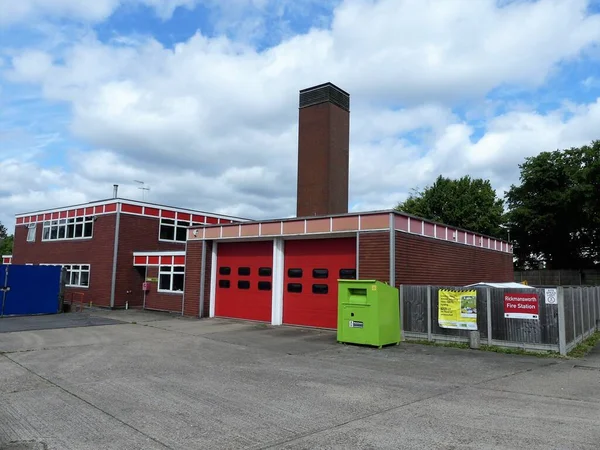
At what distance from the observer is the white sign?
38.8 feet

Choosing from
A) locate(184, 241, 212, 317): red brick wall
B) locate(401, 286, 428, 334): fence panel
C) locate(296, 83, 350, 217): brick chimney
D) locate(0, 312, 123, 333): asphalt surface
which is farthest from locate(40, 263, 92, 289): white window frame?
locate(401, 286, 428, 334): fence panel

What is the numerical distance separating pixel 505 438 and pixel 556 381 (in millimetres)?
4042

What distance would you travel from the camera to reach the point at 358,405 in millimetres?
6918

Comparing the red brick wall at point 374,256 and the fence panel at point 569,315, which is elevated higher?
the red brick wall at point 374,256

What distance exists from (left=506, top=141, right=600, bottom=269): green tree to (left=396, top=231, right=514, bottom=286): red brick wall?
2906 centimetres

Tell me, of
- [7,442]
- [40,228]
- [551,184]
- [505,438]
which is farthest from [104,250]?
[551,184]

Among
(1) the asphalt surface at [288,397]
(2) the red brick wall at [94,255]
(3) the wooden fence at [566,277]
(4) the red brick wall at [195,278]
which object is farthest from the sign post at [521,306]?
(3) the wooden fence at [566,277]

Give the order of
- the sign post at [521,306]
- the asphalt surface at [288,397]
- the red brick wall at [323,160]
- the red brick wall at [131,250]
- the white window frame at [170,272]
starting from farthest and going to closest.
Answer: the red brick wall at [131,250] → the white window frame at [170,272] → the red brick wall at [323,160] → the sign post at [521,306] → the asphalt surface at [288,397]

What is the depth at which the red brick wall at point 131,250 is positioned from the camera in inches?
1040

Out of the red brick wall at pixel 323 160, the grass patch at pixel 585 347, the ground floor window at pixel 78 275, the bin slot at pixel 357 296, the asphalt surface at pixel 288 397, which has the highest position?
the red brick wall at pixel 323 160

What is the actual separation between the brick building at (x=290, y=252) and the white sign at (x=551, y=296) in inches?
164

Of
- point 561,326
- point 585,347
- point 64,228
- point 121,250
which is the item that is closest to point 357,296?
point 561,326

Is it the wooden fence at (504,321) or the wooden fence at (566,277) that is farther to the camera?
the wooden fence at (566,277)

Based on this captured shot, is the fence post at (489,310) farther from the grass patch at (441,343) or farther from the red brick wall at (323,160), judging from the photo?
the red brick wall at (323,160)
